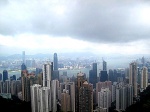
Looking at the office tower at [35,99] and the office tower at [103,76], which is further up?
the office tower at [103,76]

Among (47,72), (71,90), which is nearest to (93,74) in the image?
(47,72)

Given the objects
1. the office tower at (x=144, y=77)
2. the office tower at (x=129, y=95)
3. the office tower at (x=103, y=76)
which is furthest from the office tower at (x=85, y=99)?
the office tower at (x=144, y=77)

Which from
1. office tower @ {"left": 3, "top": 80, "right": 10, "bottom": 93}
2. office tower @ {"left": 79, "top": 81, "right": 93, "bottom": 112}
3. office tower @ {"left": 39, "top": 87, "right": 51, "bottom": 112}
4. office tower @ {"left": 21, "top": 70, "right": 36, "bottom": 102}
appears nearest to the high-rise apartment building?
office tower @ {"left": 21, "top": 70, "right": 36, "bottom": 102}

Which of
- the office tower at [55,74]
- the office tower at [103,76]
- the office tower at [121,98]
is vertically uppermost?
the office tower at [55,74]

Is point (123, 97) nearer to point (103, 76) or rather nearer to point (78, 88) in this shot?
point (78, 88)

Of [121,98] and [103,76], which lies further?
[103,76]

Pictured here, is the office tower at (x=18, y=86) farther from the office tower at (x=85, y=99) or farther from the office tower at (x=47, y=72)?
the office tower at (x=85, y=99)

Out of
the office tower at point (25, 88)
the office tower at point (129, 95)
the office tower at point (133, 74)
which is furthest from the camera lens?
the office tower at point (133, 74)

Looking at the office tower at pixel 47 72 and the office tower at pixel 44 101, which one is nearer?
the office tower at pixel 44 101

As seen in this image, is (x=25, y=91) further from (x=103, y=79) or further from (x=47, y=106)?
(x=103, y=79)
